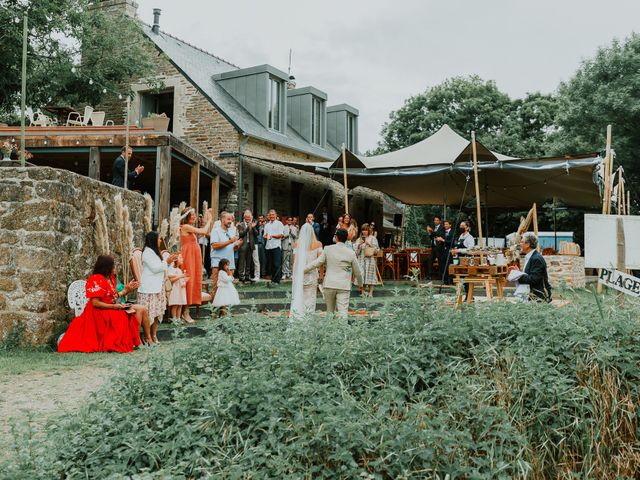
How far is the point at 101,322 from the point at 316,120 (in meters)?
16.7

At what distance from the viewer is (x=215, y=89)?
19234mm

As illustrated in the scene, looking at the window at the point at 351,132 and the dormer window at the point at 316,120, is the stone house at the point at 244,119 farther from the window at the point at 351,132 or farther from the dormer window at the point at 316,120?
the window at the point at 351,132

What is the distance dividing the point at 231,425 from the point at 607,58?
2445 cm

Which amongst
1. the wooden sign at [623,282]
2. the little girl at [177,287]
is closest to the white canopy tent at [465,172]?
the little girl at [177,287]

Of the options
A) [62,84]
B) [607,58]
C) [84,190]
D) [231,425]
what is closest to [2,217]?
[84,190]

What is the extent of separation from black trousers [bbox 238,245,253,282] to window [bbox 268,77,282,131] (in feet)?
23.7

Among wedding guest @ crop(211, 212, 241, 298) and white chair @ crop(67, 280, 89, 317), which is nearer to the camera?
white chair @ crop(67, 280, 89, 317)

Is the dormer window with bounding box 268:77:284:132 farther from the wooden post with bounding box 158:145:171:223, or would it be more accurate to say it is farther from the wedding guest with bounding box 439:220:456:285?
the wooden post with bounding box 158:145:171:223

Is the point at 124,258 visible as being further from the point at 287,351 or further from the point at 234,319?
the point at 287,351

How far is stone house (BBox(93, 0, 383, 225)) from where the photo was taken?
56.5 feet

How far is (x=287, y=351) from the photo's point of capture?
11.9ft

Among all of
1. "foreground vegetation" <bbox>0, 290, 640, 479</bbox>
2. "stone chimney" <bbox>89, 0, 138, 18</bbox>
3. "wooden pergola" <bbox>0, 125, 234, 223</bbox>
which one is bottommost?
"foreground vegetation" <bbox>0, 290, 640, 479</bbox>

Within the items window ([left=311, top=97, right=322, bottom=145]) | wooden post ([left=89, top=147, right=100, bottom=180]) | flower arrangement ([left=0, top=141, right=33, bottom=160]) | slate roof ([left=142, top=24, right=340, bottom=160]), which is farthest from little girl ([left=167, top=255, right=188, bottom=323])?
window ([left=311, top=97, right=322, bottom=145])

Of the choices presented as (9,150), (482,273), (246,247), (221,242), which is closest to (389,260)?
(246,247)
